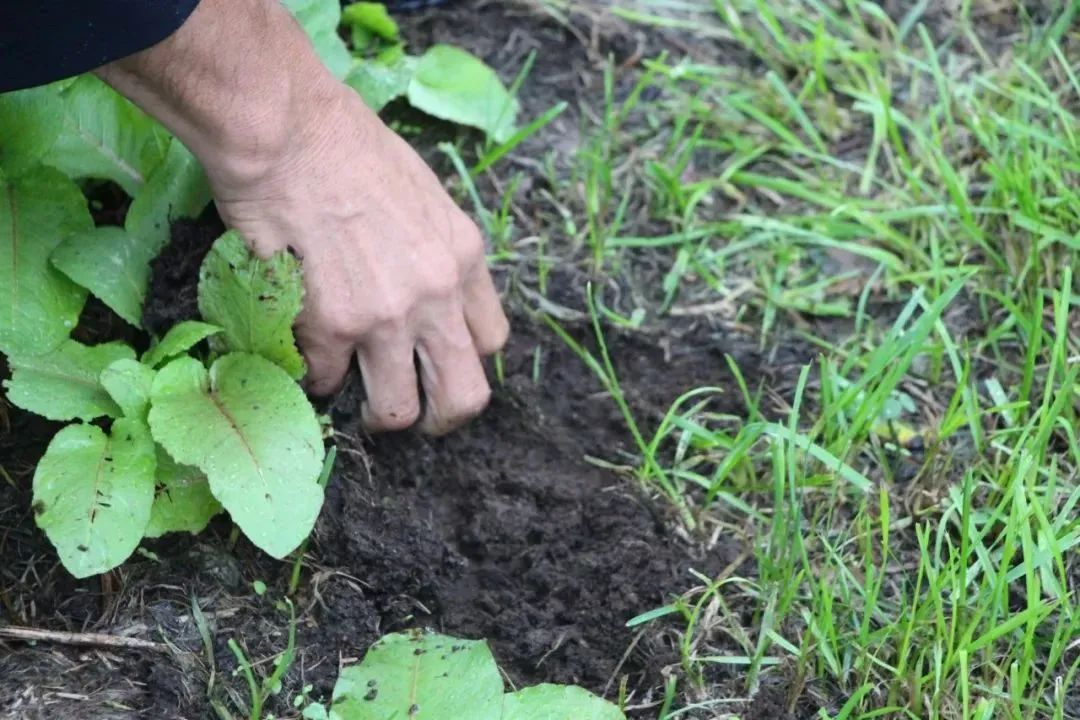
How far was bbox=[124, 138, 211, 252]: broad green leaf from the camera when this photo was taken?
1940 mm

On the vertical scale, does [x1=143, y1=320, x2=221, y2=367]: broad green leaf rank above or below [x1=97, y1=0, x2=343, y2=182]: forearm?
below

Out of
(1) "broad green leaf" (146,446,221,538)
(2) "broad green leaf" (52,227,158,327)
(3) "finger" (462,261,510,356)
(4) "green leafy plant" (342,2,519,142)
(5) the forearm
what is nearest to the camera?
(5) the forearm

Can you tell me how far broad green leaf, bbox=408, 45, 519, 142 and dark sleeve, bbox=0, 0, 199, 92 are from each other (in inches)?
36.7

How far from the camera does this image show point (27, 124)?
6.43 ft

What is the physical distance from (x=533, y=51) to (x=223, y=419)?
3.71 feet

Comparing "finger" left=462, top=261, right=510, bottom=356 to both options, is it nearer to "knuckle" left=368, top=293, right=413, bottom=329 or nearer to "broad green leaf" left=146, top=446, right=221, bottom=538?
"knuckle" left=368, top=293, right=413, bottom=329

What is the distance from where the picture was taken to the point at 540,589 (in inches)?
74.9

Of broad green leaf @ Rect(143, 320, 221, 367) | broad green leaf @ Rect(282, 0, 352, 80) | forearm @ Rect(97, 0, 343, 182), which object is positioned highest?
forearm @ Rect(97, 0, 343, 182)

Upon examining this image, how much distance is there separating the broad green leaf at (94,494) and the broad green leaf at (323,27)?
2.38 ft

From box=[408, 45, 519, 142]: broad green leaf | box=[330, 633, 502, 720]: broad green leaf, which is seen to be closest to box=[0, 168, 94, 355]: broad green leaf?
box=[330, 633, 502, 720]: broad green leaf

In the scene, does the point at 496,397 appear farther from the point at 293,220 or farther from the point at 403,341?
the point at 293,220

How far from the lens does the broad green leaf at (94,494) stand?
5.37 feet

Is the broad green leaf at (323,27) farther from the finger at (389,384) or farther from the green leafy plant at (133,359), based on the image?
the finger at (389,384)

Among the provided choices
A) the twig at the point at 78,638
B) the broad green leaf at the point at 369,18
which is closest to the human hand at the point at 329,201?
the twig at the point at 78,638
